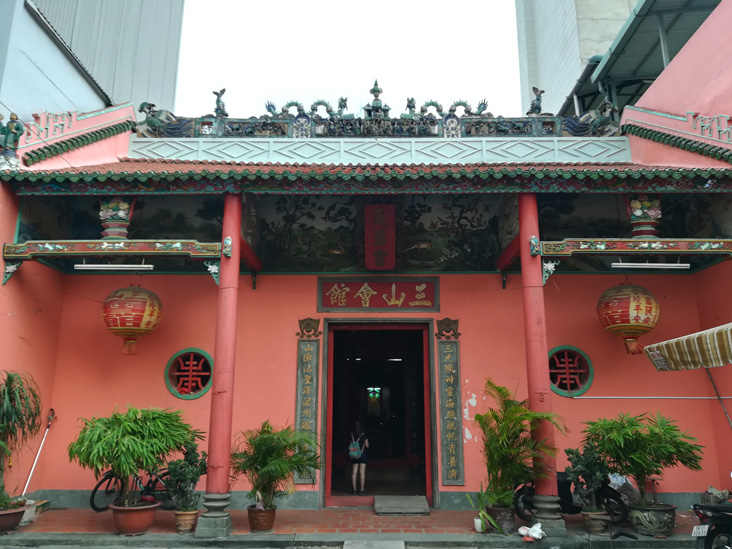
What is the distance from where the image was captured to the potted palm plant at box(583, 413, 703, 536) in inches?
251

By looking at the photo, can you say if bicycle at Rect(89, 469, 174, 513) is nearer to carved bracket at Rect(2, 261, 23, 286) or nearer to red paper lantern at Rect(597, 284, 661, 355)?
carved bracket at Rect(2, 261, 23, 286)

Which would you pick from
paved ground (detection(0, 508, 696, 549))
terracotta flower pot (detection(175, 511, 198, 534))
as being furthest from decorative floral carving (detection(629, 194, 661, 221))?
terracotta flower pot (detection(175, 511, 198, 534))

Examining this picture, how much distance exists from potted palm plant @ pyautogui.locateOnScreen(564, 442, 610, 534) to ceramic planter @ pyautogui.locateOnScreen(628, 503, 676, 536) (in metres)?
0.34

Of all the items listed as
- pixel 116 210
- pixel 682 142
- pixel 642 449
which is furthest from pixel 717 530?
pixel 116 210

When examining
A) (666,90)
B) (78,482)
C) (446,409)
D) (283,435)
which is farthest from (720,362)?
(78,482)

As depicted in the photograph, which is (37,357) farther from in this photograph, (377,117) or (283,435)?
(377,117)

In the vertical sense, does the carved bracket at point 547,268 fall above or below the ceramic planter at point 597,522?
above

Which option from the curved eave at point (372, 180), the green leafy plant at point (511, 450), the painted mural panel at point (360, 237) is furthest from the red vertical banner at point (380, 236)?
the green leafy plant at point (511, 450)

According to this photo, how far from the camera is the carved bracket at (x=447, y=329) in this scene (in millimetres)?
8867

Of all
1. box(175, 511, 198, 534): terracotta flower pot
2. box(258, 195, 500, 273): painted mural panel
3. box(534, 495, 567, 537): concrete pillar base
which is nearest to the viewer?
box(534, 495, 567, 537): concrete pillar base

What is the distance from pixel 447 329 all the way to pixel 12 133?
22.6 ft

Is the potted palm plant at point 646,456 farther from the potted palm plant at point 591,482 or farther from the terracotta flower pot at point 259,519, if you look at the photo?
the terracotta flower pot at point 259,519

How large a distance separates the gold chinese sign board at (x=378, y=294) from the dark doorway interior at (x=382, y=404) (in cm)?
155

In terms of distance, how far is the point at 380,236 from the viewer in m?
8.68
